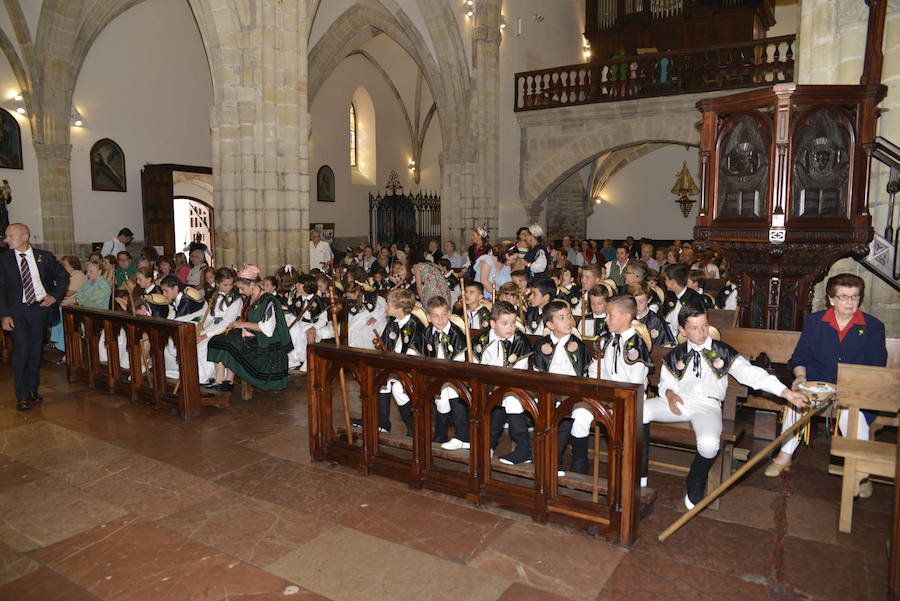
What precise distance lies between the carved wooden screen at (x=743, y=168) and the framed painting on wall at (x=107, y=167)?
1430 cm

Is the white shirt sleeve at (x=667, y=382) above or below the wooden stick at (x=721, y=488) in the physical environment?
above

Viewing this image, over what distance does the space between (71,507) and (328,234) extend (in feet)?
52.3

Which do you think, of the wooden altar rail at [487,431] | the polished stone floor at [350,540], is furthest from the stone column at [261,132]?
the wooden altar rail at [487,431]

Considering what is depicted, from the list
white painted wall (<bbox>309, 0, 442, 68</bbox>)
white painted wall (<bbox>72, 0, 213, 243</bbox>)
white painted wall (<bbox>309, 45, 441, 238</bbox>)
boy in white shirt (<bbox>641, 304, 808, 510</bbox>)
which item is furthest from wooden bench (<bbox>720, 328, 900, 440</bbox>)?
white painted wall (<bbox>309, 45, 441, 238</bbox>)

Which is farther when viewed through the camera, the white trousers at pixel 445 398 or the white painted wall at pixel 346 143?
the white painted wall at pixel 346 143

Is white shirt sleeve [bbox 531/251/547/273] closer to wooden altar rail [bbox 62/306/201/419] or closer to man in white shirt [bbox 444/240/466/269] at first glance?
man in white shirt [bbox 444/240/466/269]

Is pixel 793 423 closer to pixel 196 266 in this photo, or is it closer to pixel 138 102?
pixel 196 266

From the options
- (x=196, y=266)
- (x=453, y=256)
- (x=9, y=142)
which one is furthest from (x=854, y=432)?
(x=9, y=142)

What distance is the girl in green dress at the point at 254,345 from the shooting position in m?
6.19

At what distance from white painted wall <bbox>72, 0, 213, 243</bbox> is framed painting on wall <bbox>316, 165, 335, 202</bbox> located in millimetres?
3753

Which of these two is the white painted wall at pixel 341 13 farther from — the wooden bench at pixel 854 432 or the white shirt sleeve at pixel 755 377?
the wooden bench at pixel 854 432

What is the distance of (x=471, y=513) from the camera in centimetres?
380


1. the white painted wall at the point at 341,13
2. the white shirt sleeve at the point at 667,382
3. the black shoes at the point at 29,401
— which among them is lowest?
the black shoes at the point at 29,401

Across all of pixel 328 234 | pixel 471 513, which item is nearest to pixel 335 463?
pixel 471 513
